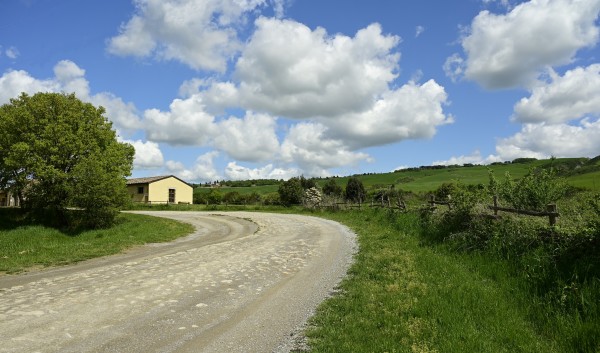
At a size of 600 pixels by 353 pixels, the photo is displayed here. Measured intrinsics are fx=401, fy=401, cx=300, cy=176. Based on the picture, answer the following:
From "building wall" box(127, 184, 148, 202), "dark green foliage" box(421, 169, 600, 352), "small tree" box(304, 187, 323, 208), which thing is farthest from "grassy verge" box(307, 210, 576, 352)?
"building wall" box(127, 184, 148, 202)

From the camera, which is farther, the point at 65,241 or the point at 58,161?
the point at 58,161

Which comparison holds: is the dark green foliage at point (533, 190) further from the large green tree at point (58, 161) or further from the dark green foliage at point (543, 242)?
the large green tree at point (58, 161)

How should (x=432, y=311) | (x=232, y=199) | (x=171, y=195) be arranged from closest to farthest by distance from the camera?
1. (x=432, y=311)
2. (x=171, y=195)
3. (x=232, y=199)

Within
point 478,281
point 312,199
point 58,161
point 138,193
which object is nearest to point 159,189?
point 138,193

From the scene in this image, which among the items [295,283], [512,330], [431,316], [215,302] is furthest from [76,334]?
[512,330]

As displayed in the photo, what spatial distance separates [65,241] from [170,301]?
1649 centimetres

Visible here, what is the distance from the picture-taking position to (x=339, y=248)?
58.5ft

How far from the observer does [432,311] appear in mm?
7668

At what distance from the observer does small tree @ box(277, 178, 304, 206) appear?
7179 cm

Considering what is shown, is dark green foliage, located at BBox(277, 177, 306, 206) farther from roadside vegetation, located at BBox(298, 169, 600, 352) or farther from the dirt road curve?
roadside vegetation, located at BBox(298, 169, 600, 352)

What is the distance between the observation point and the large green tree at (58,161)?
83.2 feet

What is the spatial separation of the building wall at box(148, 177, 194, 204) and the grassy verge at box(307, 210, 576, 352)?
6016 centimetres

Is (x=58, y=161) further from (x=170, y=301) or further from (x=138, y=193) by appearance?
(x=138, y=193)

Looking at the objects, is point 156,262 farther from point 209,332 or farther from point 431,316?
point 431,316
